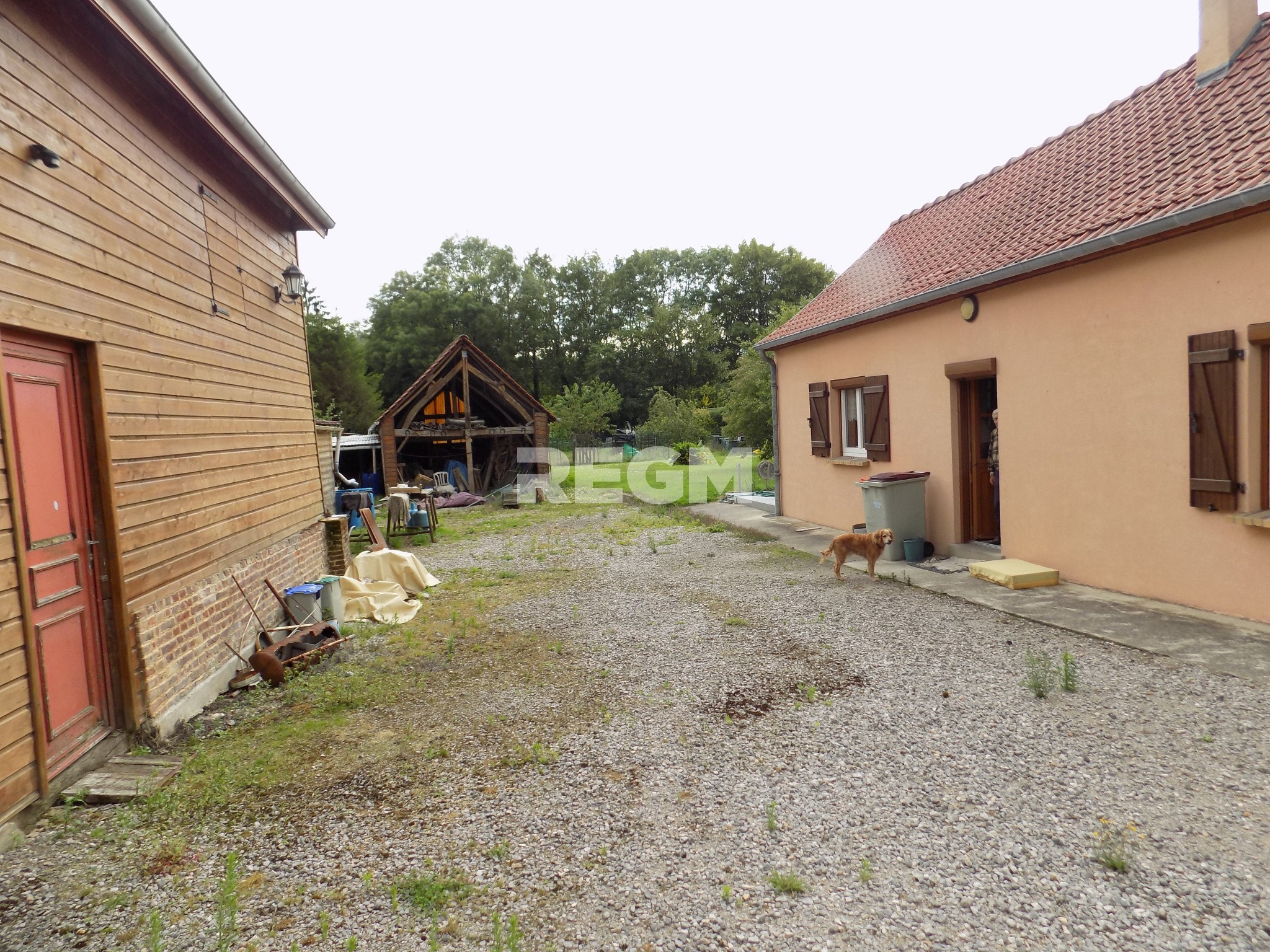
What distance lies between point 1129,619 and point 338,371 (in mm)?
39672

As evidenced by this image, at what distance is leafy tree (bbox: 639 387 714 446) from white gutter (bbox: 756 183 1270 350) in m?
24.9

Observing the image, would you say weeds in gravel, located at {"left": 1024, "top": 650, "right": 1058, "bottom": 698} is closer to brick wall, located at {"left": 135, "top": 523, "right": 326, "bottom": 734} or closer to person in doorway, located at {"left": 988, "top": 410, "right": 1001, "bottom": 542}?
person in doorway, located at {"left": 988, "top": 410, "right": 1001, "bottom": 542}

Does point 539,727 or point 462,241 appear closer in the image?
point 539,727

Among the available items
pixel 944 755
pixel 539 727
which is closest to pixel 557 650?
pixel 539 727

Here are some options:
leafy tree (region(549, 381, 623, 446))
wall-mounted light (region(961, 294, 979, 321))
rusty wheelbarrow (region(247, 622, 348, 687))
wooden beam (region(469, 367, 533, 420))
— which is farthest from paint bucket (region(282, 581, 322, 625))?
leafy tree (region(549, 381, 623, 446))

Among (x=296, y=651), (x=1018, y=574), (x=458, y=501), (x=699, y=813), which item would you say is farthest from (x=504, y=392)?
(x=699, y=813)

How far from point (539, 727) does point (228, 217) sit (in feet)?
17.1

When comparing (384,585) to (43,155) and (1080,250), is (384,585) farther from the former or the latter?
(1080,250)

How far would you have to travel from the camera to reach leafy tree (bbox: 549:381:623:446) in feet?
117

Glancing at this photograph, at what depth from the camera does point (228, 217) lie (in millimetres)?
6414

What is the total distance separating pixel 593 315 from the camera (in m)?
53.6

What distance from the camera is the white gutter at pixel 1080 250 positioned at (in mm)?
5098

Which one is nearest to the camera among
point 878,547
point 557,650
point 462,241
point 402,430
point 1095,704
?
point 1095,704

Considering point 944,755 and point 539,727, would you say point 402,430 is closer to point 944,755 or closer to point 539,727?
point 539,727
